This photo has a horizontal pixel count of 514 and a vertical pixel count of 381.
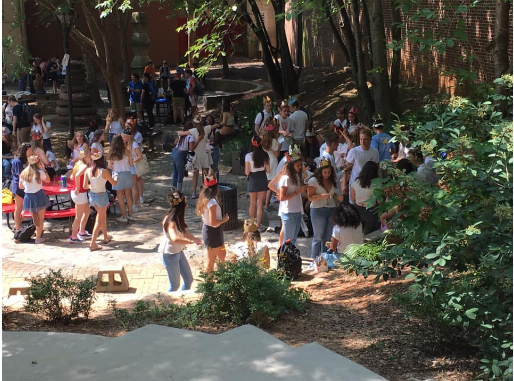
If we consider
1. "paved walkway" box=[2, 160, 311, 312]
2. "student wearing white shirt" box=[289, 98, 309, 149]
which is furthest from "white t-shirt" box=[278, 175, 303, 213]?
"student wearing white shirt" box=[289, 98, 309, 149]

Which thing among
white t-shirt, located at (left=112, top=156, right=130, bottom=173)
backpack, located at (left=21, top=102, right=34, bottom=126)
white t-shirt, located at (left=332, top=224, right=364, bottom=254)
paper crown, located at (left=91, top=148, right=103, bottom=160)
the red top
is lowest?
white t-shirt, located at (left=332, top=224, right=364, bottom=254)

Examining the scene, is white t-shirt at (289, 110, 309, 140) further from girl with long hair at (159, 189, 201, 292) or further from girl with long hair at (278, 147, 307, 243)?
girl with long hair at (159, 189, 201, 292)

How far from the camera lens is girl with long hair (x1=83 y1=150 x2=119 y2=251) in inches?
448

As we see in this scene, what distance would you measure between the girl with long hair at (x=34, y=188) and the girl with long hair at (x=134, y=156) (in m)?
1.76

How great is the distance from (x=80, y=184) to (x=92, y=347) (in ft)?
17.5

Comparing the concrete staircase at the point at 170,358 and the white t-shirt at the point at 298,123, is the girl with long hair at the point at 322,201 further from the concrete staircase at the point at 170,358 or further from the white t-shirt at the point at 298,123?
the white t-shirt at the point at 298,123

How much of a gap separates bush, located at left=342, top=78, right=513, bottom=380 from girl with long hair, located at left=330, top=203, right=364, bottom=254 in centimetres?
335

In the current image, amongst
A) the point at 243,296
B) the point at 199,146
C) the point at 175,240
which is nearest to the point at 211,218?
the point at 175,240

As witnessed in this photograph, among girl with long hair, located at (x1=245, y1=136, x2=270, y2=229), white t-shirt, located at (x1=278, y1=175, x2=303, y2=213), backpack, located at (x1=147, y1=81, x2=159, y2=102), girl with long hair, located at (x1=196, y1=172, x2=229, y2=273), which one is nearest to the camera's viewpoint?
girl with long hair, located at (x1=196, y1=172, x2=229, y2=273)

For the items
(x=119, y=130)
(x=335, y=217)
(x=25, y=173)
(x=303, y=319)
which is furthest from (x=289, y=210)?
(x=119, y=130)

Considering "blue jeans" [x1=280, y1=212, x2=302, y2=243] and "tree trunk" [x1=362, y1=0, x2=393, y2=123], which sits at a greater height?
"tree trunk" [x1=362, y1=0, x2=393, y2=123]

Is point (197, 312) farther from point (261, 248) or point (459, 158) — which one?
point (459, 158)

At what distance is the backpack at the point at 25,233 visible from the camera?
1191 centimetres

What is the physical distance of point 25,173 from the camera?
11.5 meters
